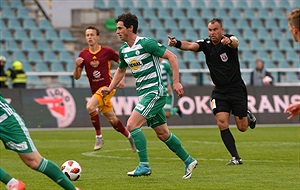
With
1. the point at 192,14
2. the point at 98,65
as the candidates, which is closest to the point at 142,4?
the point at 192,14

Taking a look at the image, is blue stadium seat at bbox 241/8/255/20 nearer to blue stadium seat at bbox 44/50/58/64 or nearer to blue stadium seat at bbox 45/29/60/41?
blue stadium seat at bbox 45/29/60/41

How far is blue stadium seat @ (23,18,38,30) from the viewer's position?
3144 cm

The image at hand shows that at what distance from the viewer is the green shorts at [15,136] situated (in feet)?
25.9

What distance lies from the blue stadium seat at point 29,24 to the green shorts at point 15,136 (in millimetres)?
23770

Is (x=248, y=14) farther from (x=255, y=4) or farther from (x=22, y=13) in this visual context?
(x=22, y=13)

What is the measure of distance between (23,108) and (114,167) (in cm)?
1141

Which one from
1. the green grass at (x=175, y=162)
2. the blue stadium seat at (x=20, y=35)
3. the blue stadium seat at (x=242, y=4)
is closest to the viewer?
the green grass at (x=175, y=162)

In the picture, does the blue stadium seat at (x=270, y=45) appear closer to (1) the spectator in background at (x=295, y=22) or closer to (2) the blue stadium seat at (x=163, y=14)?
(2) the blue stadium seat at (x=163, y=14)

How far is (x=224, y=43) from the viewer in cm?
1223

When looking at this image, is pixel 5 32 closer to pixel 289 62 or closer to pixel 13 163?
pixel 289 62

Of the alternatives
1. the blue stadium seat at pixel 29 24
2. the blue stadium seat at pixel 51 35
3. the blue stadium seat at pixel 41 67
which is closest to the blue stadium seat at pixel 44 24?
the blue stadium seat at pixel 51 35

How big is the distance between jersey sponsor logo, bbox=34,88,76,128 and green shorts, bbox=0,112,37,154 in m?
16.1

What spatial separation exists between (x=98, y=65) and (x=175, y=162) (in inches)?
131

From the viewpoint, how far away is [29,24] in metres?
31.6
